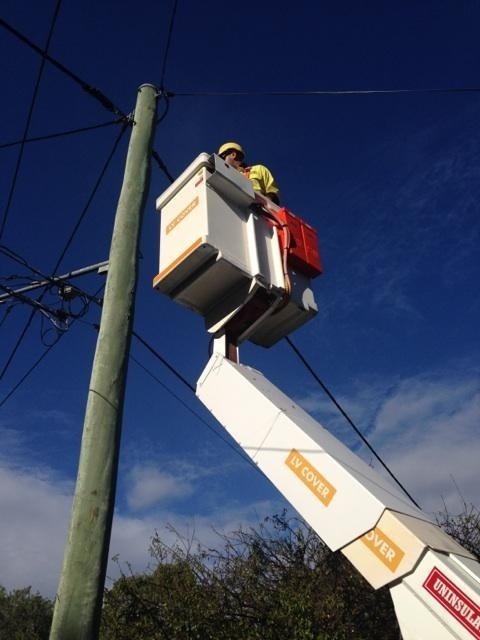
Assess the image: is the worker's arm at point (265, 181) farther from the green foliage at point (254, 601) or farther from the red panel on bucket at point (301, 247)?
the green foliage at point (254, 601)

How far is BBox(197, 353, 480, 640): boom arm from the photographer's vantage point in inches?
87.8

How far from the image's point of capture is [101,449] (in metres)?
2.95

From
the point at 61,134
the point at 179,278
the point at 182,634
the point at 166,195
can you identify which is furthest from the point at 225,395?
the point at 182,634

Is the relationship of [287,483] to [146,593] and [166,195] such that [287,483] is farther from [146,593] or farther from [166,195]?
[146,593]

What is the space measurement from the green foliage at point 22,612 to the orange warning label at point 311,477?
1503 inches

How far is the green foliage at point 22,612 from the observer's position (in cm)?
3447

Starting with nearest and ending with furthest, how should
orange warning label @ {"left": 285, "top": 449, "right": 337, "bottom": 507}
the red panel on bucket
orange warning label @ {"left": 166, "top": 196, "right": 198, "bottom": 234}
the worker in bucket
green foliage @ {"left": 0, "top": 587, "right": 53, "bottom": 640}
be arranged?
orange warning label @ {"left": 285, "top": 449, "right": 337, "bottom": 507}
orange warning label @ {"left": 166, "top": 196, "right": 198, "bottom": 234}
the red panel on bucket
the worker in bucket
green foliage @ {"left": 0, "top": 587, "right": 53, "bottom": 640}

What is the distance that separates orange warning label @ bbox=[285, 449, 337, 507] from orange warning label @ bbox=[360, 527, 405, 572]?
265 millimetres

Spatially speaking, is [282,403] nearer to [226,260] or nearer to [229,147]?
[226,260]

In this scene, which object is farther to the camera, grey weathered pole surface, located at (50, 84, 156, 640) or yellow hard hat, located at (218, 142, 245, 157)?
yellow hard hat, located at (218, 142, 245, 157)

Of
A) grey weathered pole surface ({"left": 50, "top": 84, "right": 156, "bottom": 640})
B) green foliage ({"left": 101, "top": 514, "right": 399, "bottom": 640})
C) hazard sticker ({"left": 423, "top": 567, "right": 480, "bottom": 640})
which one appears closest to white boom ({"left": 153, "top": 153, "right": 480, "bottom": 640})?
hazard sticker ({"left": 423, "top": 567, "right": 480, "bottom": 640})

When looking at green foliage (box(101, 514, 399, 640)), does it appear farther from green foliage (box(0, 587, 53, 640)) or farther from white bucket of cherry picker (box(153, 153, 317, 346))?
green foliage (box(0, 587, 53, 640))

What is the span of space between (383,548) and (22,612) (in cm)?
4084

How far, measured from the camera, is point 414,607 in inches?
90.4
